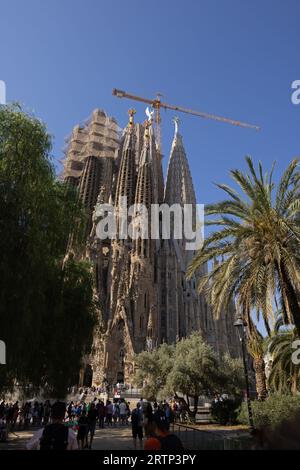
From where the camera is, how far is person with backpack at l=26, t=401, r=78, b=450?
175 inches

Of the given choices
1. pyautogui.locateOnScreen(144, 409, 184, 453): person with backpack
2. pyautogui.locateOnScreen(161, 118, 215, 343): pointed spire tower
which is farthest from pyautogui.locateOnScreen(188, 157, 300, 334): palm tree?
pyautogui.locateOnScreen(161, 118, 215, 343): pointed spire tower

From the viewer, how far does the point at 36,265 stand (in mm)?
10820

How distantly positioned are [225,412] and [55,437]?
17.4 metres

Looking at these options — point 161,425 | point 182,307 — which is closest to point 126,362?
point 182,307

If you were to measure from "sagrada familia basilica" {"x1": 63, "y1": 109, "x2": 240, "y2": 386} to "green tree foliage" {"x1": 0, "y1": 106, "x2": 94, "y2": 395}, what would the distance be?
86.2 ft

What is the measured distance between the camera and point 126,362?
47219 millimetres

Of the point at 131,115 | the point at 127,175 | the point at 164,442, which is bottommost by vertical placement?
the point at 164,442

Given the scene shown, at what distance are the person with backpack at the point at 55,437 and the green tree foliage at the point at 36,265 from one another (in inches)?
217

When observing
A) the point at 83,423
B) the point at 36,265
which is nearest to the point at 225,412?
the point at 83,423

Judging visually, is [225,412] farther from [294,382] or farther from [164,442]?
[164,442]

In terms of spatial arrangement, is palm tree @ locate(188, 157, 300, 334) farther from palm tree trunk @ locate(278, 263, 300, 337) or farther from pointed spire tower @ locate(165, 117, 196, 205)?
pointed spire tower @ locate(165, 117, 196, 205)

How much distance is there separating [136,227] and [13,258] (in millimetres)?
50266

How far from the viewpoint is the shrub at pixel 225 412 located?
1945 cm

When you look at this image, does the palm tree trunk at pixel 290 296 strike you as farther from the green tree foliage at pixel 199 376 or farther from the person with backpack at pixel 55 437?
the green tree foliage at pixel 199 376
